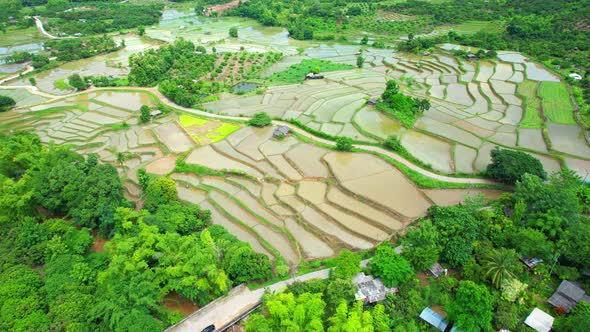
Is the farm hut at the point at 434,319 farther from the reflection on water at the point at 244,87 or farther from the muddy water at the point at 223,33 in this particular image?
the muddy water at the point at 223,33

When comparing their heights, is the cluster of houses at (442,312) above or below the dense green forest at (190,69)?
above

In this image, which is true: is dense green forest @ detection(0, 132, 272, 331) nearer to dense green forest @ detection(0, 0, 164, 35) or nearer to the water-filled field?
the water-filled field

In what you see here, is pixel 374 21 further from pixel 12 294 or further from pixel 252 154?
pixel 12 294

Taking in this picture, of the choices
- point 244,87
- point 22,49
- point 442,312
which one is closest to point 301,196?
point 442,312

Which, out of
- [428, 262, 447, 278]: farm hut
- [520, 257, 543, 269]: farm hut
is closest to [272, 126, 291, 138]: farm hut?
[428, 262, 447, 278]: farm hut

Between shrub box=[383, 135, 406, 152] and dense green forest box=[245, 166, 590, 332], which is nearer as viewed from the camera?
dense green forest box=[245, 166, 590, 332]

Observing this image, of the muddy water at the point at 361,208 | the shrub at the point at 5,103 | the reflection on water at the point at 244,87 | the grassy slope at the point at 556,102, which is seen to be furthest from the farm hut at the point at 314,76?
the shrub at the point at 5,103

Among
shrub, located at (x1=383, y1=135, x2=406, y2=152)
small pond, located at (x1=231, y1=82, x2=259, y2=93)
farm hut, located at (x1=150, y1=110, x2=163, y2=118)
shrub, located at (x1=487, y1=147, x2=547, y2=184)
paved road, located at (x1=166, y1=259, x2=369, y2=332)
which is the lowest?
farm hut, located at (x1=150, y1=110, x2=163, y2=118)

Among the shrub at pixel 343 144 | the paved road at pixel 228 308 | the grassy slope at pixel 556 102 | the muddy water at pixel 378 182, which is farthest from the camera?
the grassy slope at pixel 556 102
